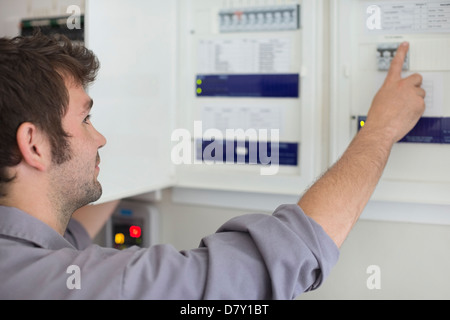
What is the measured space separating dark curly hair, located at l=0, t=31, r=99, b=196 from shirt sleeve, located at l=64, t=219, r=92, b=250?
1.36 feet

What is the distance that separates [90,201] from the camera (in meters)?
1.03

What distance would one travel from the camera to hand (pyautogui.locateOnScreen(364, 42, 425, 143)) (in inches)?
41.9

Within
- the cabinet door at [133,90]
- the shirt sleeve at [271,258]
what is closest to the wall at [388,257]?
the cabinet door at [133,90]

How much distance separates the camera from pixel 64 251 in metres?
0.84

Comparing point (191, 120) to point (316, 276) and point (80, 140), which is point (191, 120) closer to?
point (80, 140)

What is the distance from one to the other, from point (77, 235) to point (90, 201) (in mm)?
338

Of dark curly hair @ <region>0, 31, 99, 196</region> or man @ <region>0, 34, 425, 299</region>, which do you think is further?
dark curly hair @ <region>0, 31, 99, 196</region>

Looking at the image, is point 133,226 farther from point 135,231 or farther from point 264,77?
point 264,77

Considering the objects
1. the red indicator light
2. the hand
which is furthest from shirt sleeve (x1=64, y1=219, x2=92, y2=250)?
the hand

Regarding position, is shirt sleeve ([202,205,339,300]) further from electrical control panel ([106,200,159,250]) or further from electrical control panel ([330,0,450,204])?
electrical control panel ([106,200,159,250])

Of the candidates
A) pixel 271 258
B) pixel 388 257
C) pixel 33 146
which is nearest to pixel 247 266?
pixel 271 258

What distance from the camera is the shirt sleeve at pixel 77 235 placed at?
4.31 ft

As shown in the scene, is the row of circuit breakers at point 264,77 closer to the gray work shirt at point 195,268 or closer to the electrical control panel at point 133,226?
the electrical control panel at point 133,226
